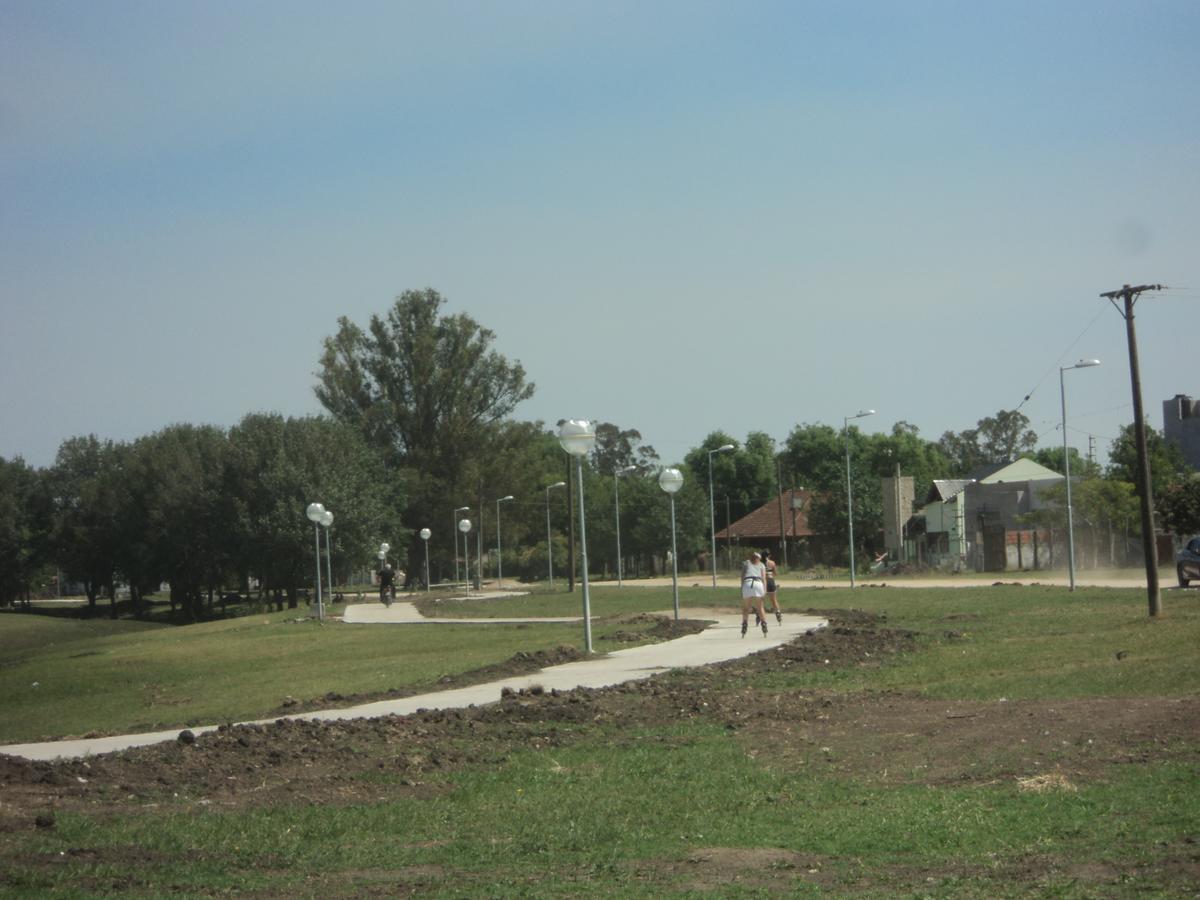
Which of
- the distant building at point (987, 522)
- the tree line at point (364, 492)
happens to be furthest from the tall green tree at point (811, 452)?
the distant building at point (987, 522)

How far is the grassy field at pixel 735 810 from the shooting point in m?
7.86

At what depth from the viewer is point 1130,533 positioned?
70.6m

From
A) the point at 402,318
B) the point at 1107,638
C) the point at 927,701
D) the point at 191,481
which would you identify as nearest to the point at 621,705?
the point at 927,701

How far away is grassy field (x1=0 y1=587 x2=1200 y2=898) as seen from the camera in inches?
309

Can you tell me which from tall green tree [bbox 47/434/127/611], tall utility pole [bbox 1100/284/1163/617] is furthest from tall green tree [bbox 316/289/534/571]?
tall utility pole [bbox 1100/284/1163/617]

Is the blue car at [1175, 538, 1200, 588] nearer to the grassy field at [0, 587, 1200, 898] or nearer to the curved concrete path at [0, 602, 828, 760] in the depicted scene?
the curved concrete path at [0, 602, 828, 760]

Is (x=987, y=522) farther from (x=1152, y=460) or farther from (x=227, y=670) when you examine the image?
(x=227, y=670)

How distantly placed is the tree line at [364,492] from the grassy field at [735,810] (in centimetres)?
4488

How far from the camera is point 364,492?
253 ft

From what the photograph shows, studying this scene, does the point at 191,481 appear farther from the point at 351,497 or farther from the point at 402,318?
the point at 402,318

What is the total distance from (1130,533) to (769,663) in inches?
2170

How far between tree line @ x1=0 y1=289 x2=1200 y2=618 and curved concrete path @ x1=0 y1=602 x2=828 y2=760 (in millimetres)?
34133

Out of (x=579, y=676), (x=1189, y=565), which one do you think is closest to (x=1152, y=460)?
(x=1189, y=565)

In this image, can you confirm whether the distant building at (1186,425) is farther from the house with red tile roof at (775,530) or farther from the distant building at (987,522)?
the house with red tile roof at (775,530)
